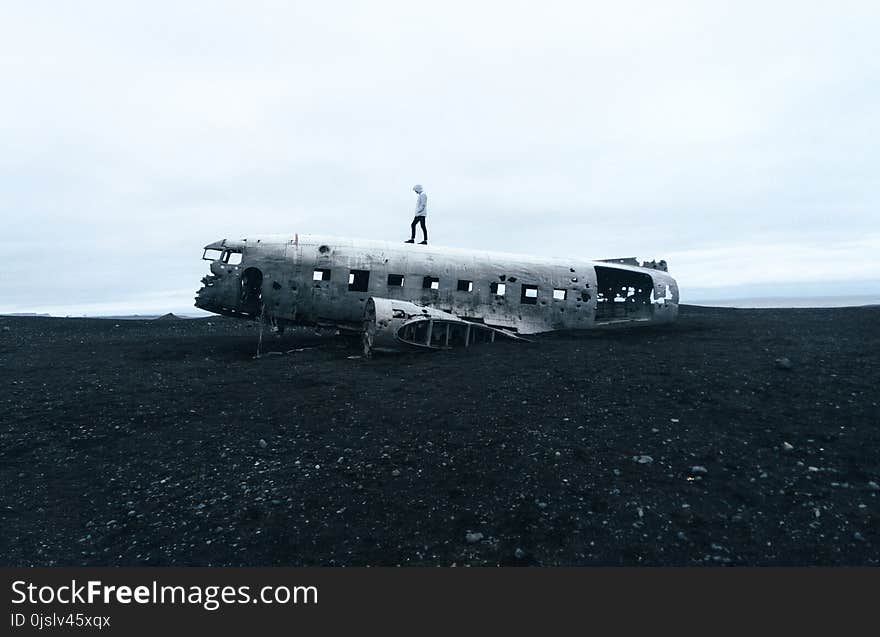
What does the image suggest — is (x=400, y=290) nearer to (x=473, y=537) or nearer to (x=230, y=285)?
(x=230, y=285)

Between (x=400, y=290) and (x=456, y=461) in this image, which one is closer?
(x=456, y=461)

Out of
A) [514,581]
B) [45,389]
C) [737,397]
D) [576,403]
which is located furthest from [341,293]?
[514,581]

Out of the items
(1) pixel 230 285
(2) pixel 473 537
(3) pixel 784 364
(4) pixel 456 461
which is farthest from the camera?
(1) pixel 230 285

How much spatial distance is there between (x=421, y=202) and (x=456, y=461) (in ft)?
46.6

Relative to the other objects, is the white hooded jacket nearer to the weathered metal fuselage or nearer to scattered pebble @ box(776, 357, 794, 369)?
the weathered metal fuselage

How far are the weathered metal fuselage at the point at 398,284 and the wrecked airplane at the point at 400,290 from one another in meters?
0.04

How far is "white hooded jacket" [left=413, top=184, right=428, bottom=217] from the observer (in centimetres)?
2022

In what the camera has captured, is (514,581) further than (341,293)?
No

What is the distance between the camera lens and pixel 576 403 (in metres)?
10.9

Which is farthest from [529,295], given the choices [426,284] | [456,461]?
[456,461]

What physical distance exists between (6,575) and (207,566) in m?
2.29

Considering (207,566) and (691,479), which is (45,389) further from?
(691,479)

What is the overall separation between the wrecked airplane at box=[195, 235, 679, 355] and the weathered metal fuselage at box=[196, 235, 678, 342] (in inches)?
1.5

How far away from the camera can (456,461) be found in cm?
845
